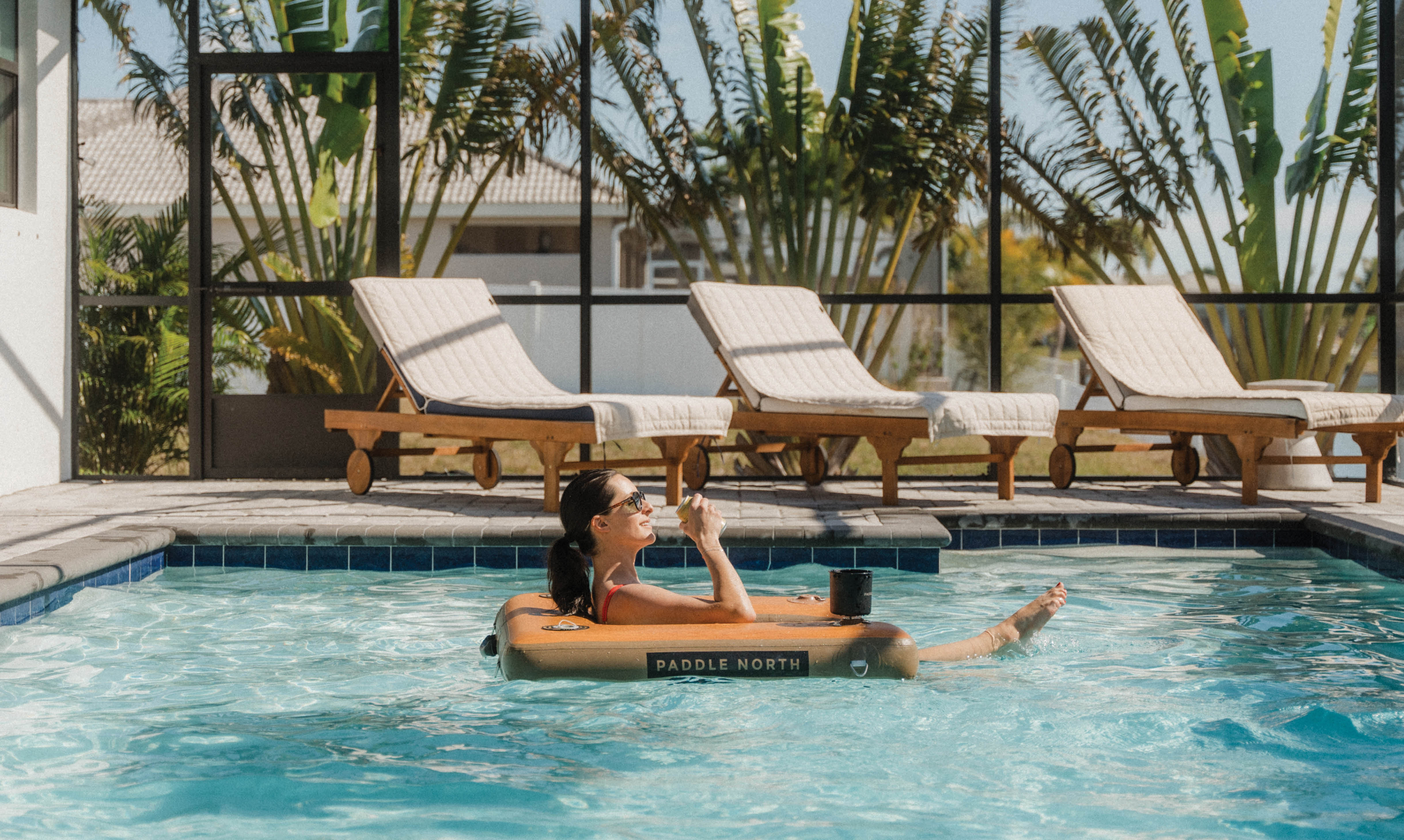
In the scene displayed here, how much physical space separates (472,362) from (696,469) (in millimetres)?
1367

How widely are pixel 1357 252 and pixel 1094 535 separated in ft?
12.1

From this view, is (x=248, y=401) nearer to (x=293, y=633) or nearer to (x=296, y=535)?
(x=296, y=535)

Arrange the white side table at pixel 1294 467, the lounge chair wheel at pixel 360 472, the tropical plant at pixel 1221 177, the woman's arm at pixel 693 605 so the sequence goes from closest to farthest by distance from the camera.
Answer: the woman's arm at pixel 693 605, the lounge chair wheel at pixel 360 472, the white side table at pixel 1294 467, the tropical plant at pixel 1221 177

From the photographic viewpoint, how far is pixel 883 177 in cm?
885

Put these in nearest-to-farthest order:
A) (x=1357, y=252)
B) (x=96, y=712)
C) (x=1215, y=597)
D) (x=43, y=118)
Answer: (x=96, y=712)
(x=1215, y=597)
(x=43, y=118)
(x=1357, y=252)

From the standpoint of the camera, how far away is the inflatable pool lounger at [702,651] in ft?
11.1

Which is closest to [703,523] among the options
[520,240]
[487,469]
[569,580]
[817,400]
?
[569,580]

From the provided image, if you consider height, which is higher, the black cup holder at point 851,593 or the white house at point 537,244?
the white house at point 537,244

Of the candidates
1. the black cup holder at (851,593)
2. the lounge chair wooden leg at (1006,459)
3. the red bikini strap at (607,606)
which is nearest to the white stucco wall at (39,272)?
the red bikini strap at (607,606)

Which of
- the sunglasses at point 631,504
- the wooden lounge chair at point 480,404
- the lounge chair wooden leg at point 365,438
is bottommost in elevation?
the sunglasses at point 631,504

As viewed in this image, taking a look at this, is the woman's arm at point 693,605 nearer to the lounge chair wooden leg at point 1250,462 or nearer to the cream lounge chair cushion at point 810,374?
the cream lounge chair cushion at point 810,374

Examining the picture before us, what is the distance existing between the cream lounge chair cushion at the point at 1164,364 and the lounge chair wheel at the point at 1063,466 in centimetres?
43

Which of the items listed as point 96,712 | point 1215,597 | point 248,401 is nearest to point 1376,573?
point 1215,597

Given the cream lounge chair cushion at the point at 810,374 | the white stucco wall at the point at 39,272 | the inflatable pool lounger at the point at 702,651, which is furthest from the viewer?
the white stucco wall at the point at 39,272
